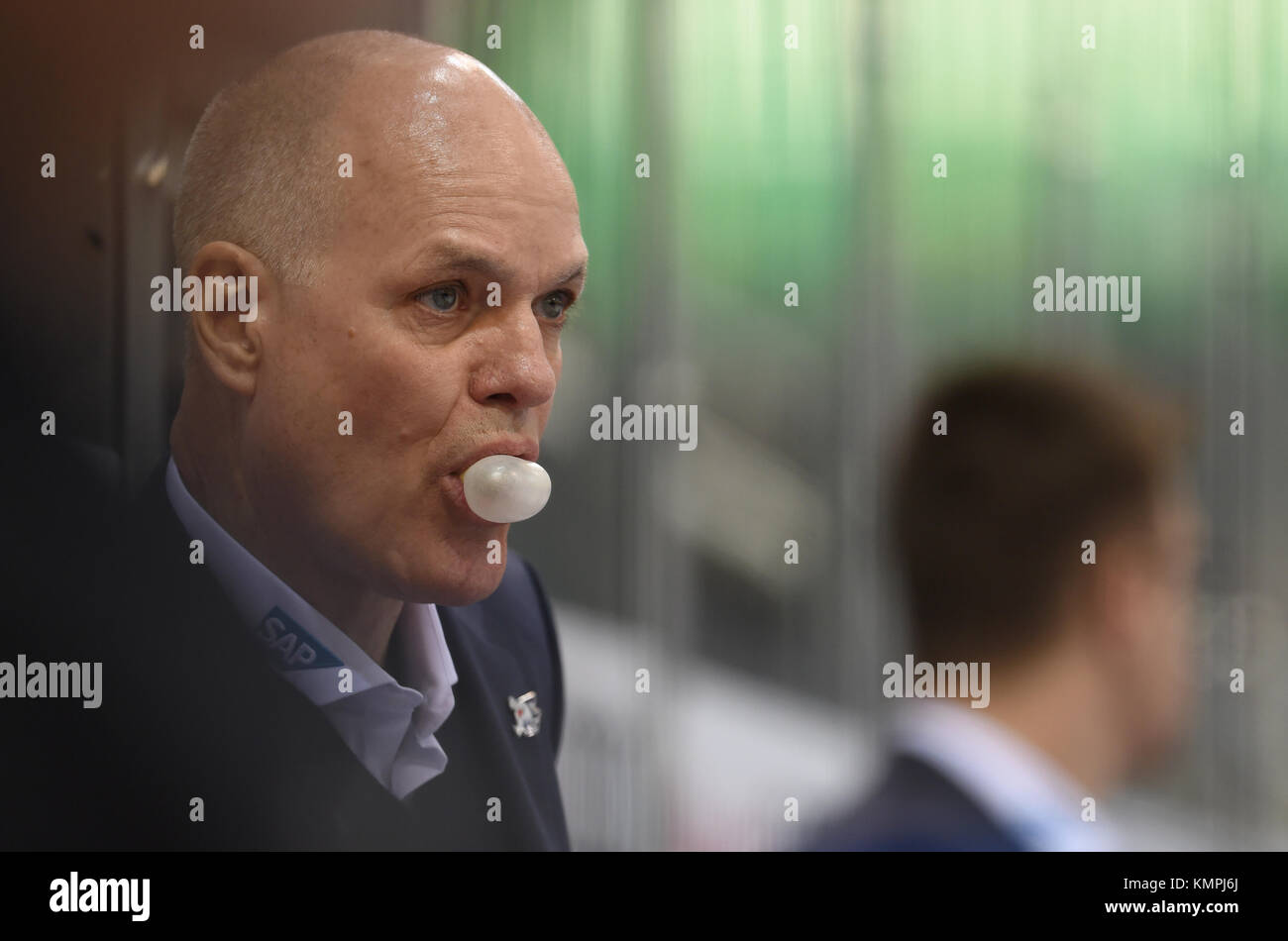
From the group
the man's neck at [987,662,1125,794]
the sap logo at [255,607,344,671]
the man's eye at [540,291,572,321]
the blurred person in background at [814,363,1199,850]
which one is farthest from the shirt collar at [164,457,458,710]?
the man's neck at [987,662,1125,794]

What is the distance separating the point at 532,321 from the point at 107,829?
3.13 feet

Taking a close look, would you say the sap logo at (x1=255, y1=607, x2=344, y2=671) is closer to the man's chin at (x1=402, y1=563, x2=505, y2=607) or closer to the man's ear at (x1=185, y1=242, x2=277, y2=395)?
the man's chin at (x1=402, y1=563, x2=505, y2=607)

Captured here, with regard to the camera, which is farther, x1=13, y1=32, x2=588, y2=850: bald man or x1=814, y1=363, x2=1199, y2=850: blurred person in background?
x1=13, y1=32, x2=588, y2=850: bald man

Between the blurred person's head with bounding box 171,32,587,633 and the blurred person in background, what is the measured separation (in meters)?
0.59

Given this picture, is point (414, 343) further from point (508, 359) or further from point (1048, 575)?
point (1048, 575)

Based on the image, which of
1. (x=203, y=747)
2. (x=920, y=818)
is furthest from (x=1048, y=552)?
(x=203, y=747)

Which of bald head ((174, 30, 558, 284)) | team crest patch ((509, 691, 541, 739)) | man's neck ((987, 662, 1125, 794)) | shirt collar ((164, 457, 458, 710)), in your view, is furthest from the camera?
team crest patch ((509, 691, 541, 739))

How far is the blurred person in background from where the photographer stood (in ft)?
5.02

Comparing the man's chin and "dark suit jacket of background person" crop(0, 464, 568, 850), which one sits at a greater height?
the man's chin

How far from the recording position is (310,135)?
64.8 inches

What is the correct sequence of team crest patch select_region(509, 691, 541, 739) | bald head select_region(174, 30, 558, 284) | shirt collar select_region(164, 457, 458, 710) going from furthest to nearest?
team crest patch select_region(509, 691, 541, 739) < shirt collar select_region(164, 457, 458, 710) < bald head select_region(174, 30, 558, 284)

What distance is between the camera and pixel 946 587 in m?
1.61

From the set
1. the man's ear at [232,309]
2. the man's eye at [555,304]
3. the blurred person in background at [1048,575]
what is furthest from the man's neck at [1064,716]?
the man's ear at [232,309]

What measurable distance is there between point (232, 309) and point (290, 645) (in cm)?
48
